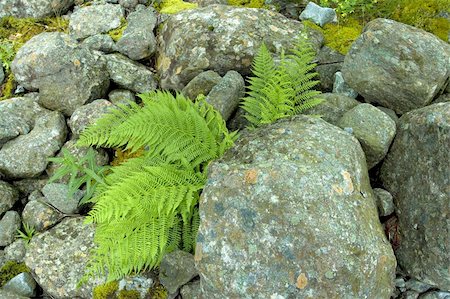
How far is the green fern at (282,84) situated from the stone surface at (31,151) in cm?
230

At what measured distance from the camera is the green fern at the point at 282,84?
4570 millimetres

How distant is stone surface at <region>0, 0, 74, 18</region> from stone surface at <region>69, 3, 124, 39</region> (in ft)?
1.25

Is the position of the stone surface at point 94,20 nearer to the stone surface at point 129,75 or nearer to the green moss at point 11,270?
the stone surface at point 129,75

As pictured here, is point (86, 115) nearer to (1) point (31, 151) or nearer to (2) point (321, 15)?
(1) point (31, 151)

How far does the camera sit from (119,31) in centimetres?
594

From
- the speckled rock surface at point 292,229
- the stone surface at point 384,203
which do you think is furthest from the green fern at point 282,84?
the stone surface at point 384,203

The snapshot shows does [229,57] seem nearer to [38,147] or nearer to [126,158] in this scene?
[126,158]

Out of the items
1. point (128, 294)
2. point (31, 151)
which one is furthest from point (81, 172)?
point (128, 294)

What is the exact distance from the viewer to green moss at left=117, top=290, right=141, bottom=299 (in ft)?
13.7

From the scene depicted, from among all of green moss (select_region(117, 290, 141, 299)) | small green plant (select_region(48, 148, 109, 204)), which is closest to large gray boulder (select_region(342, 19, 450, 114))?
small green plant (select_region(48, 148, 109, 204))

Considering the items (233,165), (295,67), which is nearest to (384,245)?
(233,165)

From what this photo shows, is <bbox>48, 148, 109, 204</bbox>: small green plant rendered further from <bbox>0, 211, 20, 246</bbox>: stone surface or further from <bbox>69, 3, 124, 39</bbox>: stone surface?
<bbox>69, 3, 124, 39</bbox>: stone surface

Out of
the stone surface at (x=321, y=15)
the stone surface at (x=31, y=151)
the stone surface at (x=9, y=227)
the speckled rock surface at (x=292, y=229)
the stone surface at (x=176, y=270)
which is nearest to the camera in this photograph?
the speckled rock surface at (x=292, y=229)

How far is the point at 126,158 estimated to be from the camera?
16.6ft
